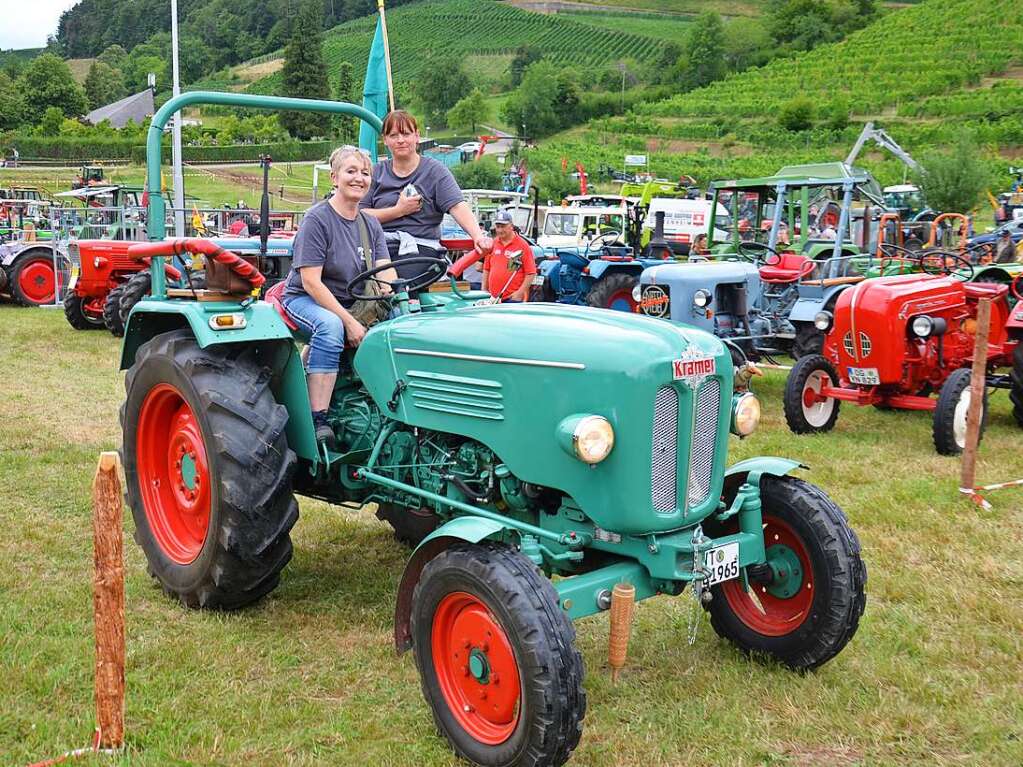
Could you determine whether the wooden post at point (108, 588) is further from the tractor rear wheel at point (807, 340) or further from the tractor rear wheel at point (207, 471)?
the tractor rear wheel at point (807, 340)

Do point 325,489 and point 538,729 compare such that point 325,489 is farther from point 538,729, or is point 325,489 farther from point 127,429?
point 538,729

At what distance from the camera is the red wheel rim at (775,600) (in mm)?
3455

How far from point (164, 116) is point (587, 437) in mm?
2233

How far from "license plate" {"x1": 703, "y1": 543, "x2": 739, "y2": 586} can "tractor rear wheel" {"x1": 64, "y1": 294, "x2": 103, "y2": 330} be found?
11.3 m

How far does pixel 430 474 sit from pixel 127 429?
1.59m

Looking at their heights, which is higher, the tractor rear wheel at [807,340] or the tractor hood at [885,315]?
the tractor hood at [885,315]

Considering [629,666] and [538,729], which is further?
[629,666]

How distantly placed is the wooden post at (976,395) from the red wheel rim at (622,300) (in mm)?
5967

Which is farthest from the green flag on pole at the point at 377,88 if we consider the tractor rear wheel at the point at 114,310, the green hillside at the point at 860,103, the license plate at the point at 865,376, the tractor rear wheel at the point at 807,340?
the green hillside at the point at 860,103

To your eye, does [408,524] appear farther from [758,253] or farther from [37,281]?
[37,281]

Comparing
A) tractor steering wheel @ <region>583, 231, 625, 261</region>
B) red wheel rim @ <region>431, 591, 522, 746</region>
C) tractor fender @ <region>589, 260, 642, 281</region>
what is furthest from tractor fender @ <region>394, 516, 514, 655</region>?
tractor steering wheel @ <region>583, 231, 625, 261</region>

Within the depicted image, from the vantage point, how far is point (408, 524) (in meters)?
4.78

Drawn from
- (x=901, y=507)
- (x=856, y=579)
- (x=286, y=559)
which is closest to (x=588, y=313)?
(x=856, y=579)

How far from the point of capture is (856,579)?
Answer: 10.8 feet
